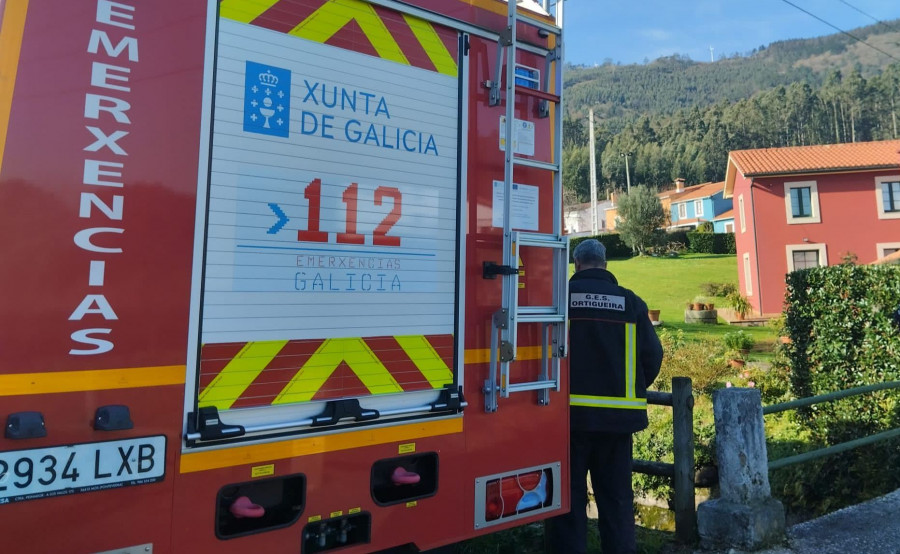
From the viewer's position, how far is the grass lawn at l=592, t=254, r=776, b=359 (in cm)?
2417

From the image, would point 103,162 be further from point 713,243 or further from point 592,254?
point 713,243

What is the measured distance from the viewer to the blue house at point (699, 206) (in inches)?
2398

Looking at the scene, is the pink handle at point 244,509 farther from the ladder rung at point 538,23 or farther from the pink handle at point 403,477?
the ladder rung at point 538,23

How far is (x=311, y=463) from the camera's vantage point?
237cm

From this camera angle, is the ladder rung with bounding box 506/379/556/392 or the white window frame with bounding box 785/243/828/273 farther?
the white window frame with bounding box 785/243/828/273

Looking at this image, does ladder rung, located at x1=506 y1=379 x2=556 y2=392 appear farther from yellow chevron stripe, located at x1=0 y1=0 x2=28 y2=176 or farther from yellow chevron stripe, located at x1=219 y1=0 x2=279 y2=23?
yellow chevron stripe, located at x1=0 y1=0 x2=28 y2=176

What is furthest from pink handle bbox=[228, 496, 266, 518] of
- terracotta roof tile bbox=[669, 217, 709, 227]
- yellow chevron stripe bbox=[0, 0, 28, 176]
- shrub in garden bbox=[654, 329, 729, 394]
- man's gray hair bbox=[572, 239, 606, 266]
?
terracotta roof tile bbox=[669, 217, 709, 227]

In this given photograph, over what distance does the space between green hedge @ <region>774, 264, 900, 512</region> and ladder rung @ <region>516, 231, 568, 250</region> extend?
393 cm

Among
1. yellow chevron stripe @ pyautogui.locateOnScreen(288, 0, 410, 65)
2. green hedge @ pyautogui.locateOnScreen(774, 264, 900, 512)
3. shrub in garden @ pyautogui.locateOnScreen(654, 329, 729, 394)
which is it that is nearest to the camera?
yellow chevron stripe @ pyautogui.locateOnScreen(288, 0, 410, 65)

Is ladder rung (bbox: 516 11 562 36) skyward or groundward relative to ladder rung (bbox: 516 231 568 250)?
skyward

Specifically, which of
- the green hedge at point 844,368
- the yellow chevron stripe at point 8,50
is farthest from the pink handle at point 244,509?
the green hedge at point 844,368

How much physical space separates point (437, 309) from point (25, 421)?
1.57 m

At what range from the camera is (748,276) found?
28531 millimetres

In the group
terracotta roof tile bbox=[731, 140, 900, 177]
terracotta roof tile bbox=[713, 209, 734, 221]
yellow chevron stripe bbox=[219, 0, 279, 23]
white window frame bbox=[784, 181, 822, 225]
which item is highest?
terracotta roof tile bbox=[713, 209, 734, 221]
